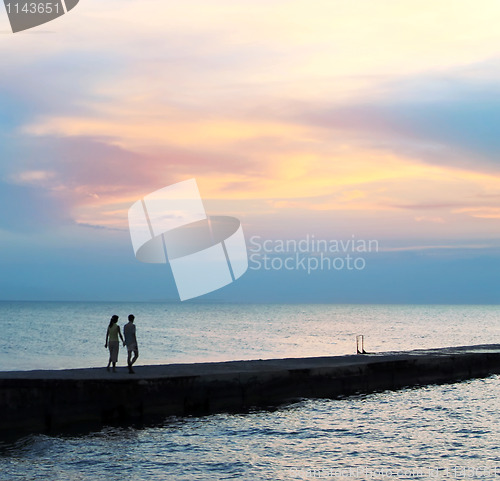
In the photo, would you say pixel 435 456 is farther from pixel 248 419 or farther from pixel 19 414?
pixel 19 414

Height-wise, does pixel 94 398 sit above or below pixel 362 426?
above

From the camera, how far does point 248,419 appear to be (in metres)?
22.0

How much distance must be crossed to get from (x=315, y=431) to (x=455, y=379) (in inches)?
558

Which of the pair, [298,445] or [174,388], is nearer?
[298,445]

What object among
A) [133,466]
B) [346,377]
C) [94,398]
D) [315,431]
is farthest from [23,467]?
[346,377]

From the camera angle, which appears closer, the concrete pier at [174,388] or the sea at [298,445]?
the sea at [298,445]

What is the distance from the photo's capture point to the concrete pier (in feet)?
63.8

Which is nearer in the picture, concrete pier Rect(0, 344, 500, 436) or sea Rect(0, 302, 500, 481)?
sea Rect(0, 302, 500, 481)

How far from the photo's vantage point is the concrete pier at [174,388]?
766 inches

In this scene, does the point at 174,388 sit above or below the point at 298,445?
above

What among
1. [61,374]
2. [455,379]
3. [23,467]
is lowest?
[455,379]

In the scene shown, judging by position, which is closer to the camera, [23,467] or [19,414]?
[23,467]

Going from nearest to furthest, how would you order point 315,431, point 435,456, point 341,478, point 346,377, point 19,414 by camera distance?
point 341,478, point 435,456, point 19,414, point 315,431, point 346,377

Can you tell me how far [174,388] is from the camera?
71.3ft
